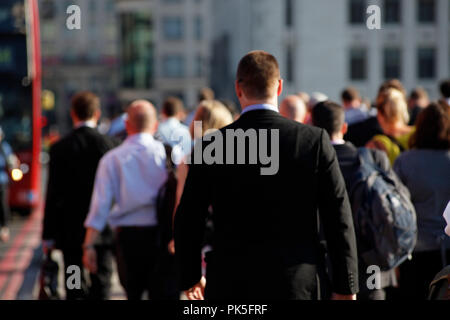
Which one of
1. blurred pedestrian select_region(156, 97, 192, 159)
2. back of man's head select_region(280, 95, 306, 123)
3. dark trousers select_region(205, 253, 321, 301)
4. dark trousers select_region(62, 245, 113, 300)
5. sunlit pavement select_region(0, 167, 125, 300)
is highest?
back of man's head select_region(280, 95, 306, 123)

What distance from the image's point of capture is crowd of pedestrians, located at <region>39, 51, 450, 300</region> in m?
3.69

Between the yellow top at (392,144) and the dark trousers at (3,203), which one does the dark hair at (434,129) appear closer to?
the yellow top at (392,144)

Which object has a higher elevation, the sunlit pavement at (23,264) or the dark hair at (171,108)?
the dark hair at (171,108)

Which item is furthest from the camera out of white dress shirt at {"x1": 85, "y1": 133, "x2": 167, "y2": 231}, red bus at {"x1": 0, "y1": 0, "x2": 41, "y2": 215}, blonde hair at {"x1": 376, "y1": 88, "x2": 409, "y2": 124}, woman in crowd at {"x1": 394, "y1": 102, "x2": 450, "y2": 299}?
red bus at {"x1": 0, "y1": 0, "x2": 41, "y2": 215}

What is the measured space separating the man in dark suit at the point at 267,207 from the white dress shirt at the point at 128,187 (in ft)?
8.09

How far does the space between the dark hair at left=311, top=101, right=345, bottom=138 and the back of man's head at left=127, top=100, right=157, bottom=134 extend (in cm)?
172

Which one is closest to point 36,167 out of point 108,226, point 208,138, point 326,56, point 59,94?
point 108,226

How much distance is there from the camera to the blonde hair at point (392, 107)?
6895 mm

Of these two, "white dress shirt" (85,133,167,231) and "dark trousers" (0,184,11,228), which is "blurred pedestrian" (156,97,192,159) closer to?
"white dress shirt" (85,133,167,231)

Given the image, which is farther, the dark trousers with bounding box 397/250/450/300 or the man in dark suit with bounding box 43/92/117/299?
the man in dark suit with bounding box 43/92/117/299

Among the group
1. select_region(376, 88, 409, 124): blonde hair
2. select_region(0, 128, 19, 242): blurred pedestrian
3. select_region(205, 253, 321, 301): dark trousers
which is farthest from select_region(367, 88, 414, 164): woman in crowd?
select_region(0, 128, 19, 242): blurred pedestrian

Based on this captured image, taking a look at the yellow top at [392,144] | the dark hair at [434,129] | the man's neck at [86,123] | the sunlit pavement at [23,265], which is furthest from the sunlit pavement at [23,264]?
the dark hair at [434,129]

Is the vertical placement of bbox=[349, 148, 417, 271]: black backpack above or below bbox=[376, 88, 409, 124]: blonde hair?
below
